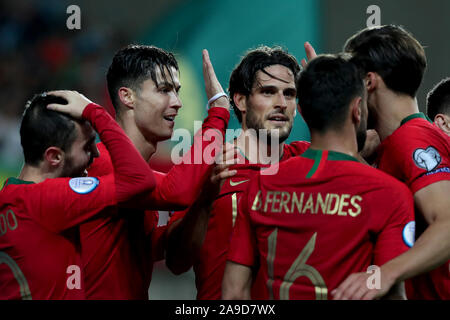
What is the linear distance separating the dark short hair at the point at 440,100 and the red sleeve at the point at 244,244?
1.98 m

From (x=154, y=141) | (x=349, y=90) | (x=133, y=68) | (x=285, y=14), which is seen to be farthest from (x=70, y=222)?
(x=285, y=14)

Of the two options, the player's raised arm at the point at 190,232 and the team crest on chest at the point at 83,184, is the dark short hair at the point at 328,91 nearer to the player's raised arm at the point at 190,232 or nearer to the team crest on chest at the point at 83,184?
the player's raised arm at the point at 190,232

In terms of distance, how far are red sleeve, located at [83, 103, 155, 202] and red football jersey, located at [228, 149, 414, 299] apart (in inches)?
23.9

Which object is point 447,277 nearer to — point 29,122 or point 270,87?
point 270,87

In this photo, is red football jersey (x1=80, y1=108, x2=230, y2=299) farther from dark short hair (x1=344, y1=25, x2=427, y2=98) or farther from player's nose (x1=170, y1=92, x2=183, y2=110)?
dark short hair (x1=344, y1=25, x2=427, y2=98)

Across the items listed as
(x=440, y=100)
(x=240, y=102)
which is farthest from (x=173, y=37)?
(x=440, y=100)

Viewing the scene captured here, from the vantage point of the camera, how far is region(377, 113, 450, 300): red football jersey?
107 inches

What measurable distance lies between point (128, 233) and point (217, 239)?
572 mm

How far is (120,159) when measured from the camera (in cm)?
285

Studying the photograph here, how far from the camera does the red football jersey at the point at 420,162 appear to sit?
8.91 ft

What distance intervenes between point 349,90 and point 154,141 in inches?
54.9

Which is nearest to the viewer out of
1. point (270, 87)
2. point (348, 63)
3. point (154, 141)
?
point (348, 63)

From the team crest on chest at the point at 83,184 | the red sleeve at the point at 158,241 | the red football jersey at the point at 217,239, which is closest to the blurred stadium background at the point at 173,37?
the red football jersey at the point at 217,239

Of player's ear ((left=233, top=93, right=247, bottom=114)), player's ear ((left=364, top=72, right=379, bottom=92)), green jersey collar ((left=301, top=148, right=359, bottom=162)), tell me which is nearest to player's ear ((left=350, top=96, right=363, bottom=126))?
green jersey collar ((left=301, top=148, right=359, bottom=162))
